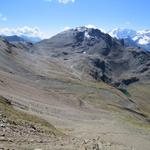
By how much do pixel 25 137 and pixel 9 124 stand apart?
3045 mm

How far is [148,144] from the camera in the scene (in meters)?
49.1

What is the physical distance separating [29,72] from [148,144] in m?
113

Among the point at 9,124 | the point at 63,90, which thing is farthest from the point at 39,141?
the point at 63,90

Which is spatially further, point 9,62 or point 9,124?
point 9,62

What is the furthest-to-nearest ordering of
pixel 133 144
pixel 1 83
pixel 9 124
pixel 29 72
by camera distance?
pixel 29 72 < pixel 1 83 < pixel 133 144 < pixel 9 124

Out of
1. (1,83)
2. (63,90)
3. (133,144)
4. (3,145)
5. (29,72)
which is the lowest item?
(3,145)

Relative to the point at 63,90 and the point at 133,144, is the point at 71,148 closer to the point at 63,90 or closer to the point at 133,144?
the point at 133,144

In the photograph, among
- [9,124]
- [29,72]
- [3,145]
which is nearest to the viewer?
[3,145]

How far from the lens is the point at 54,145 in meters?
28.2

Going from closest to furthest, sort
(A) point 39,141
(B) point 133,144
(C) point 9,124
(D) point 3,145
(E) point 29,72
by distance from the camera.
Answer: (D) point 3,145 → (A) point 39,141 → (C) point 9,124 → (B) point 133,144 → (E) point 29,72

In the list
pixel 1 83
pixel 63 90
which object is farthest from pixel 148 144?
pixel 63 90

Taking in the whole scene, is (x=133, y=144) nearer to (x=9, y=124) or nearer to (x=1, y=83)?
(x=9, y=124)

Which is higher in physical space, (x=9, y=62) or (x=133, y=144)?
(x=9, y=62)

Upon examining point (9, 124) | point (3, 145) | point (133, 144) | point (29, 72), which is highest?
point (29, 72)
